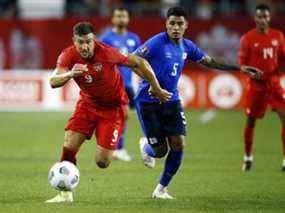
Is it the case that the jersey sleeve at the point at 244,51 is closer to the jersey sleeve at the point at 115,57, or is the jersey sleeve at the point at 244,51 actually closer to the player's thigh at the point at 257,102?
the player's thigh at the point at 257,102

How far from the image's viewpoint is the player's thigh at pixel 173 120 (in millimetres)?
11031

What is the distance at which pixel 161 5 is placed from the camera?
93.4 feet

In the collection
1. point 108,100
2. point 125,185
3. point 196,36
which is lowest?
point 125,185

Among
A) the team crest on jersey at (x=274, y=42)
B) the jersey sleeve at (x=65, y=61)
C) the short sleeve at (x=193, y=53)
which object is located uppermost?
the team crest on jersey at (x=274, y=42)

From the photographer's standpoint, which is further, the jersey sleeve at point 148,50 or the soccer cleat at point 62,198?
the jersey sleeve at point 148,50

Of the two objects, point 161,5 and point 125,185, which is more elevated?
point 161,5

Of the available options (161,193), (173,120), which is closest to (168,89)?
(173,120)

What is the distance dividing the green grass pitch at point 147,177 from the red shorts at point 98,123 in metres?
0.73

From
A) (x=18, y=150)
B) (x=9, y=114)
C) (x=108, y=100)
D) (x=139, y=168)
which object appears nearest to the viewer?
(x=108, y=100)

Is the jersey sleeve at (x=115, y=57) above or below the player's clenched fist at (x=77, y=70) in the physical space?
above

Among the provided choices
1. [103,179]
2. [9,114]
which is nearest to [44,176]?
[103,179]

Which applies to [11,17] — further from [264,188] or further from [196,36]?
[264,188]

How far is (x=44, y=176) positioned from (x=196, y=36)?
49.3ft

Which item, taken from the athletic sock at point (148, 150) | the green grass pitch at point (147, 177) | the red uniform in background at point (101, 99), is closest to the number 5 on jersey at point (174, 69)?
Result: the red uniform in background at point (101, 99)
